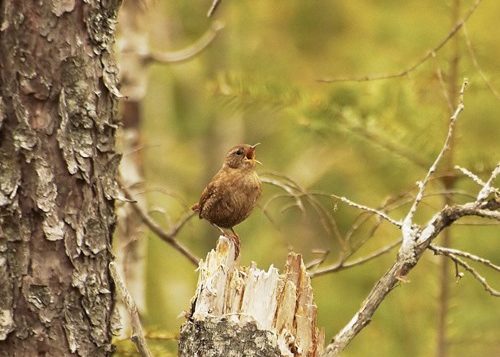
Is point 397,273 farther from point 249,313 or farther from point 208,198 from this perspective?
point 208,198

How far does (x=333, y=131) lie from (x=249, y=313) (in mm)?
2177

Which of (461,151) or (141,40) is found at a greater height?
(141,40)

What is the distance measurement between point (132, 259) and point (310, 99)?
163cm

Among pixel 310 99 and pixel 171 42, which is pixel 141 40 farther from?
pixel 171 42

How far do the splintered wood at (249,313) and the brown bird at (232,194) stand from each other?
2.53 feet

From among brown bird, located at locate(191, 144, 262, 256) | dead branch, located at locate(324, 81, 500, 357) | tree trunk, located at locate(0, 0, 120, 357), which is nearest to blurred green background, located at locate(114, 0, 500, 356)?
brown bird, located at locate(191, 144, 262, 256)

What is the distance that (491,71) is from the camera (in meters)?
6.05

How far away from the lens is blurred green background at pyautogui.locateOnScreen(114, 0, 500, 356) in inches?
217

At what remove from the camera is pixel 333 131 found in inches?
216

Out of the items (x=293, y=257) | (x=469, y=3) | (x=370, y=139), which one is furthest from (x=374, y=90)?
(x=293, y=257)

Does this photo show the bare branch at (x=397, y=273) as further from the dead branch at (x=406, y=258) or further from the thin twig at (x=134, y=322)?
the thin twig at (x=134, y=322)

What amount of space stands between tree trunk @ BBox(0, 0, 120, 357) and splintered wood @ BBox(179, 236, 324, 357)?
35cm

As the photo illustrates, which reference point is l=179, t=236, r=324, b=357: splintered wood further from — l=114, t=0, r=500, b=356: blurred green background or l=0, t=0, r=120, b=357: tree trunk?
l=114, t=0, r=500, b=356: blurred green background

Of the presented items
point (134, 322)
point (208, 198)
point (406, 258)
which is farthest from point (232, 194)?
point (406, 258)
